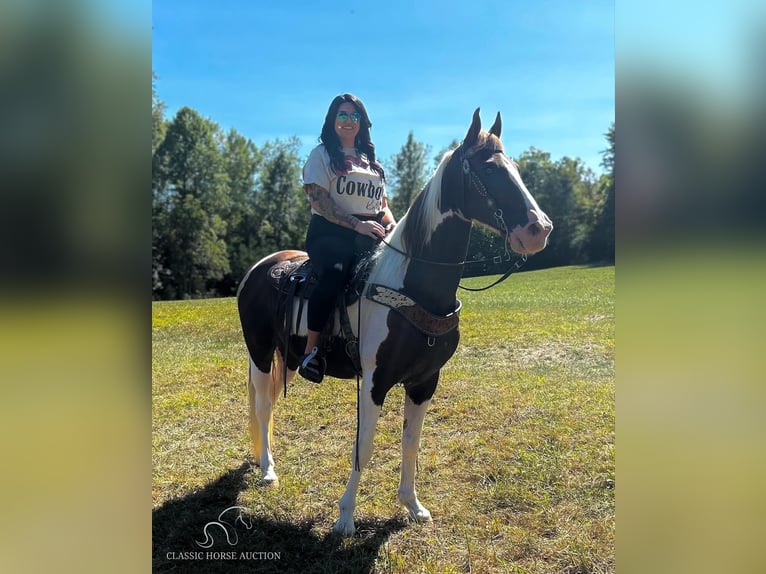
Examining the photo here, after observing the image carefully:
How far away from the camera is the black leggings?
329 cm

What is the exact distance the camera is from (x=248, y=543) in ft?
10.0

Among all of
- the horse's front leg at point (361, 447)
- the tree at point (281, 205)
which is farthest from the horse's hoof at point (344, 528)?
the tree at point (281, 205)

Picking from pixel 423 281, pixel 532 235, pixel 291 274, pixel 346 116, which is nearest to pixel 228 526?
pixel 291 274

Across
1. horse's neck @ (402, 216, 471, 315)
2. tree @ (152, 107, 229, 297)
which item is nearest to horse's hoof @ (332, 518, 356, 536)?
horse's neck @ (402, 216, 471, 315)

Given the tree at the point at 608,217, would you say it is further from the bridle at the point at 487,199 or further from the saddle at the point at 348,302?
the saddle at the point at 348,302

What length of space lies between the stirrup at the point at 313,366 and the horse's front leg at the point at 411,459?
0.69m

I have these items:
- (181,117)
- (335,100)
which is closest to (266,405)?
(335,100)

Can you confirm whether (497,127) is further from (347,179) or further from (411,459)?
(411,459)

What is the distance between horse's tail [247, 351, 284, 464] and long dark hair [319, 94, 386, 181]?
6.42 ft

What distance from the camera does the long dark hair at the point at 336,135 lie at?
3.26 m
